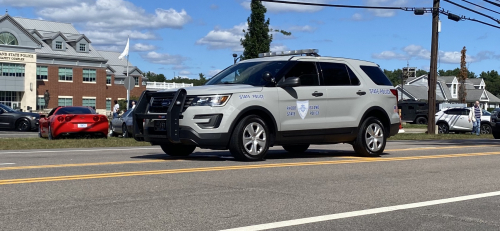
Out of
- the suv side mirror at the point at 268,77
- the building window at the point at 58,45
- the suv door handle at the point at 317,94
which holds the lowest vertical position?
the suv door handle at the point at 317,94

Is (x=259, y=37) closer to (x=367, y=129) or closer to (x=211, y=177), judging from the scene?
(x=367, y=129)

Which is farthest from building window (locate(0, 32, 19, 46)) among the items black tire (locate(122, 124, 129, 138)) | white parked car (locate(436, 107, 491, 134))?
white parked car (locate(436, 107, 491, 134))

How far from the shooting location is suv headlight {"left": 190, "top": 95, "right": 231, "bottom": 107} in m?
10.9

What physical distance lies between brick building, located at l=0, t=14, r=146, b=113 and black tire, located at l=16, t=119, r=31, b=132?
114 feet

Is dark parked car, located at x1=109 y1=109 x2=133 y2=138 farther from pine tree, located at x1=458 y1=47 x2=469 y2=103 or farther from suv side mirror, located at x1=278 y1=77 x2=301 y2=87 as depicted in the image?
pine tree, located at x1=458 y1=47 x2=469 y2=103

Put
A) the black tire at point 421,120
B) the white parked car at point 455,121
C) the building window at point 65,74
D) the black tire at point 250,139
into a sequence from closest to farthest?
the black tire at point 250,139, the white parked car at point 455,121, the black tire at point 421,120, the building window at point 65,74

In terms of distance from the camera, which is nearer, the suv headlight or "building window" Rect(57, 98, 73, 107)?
the suv headlight

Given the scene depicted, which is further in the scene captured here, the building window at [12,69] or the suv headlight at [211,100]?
the building window at [12,69]

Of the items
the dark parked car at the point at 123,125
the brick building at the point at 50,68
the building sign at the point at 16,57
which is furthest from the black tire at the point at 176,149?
the building sign at the point at 16,57

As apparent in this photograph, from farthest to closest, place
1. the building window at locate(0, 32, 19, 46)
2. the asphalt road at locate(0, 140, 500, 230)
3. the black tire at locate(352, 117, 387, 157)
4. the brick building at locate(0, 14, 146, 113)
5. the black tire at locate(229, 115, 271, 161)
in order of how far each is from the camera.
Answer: the brick building at locate(0, 14, 146, 113) → the building window at locate(0, 32, 19, 46) → the black tire at locate(352, 117, 387, 157) → the black tire at locate(229, 115, 271, 161) → the asphalt road at locate(0, 140, 500, 230)

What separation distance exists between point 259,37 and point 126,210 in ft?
131

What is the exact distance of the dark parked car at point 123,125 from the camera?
2294 cm

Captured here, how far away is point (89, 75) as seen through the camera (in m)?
75.2

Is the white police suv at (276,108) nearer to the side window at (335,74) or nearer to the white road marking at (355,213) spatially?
the side window at (335,74)
